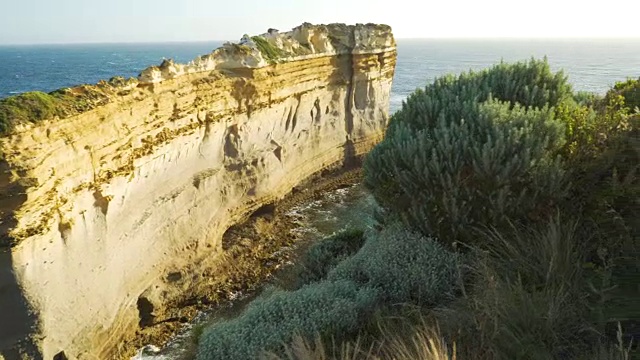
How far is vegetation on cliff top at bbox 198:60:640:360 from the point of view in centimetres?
457

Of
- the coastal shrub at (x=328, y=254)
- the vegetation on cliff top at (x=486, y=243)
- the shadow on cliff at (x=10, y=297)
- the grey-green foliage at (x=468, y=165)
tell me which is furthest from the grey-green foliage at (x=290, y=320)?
the shadow on cliff at (x=10, y=297)

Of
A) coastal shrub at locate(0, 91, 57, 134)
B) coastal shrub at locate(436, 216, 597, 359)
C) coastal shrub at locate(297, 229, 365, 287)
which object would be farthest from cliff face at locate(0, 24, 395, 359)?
coastal shrub at locate(436, 216, 597, 359)

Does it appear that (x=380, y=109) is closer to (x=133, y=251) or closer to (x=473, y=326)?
(x=133, y=251)

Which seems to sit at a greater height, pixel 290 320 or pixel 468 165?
pixel 468 165


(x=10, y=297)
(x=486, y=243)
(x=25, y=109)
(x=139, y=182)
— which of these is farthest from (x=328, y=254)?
(x=25, y=109)

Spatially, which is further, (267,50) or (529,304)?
(267,50)

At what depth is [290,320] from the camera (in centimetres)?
629

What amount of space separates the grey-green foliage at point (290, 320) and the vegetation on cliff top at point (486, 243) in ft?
0.06

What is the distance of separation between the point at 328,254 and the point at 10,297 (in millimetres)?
5596

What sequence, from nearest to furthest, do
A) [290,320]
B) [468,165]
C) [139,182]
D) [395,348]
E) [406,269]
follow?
[395,348], [290,320], [406,269], [468,165], [139,182]

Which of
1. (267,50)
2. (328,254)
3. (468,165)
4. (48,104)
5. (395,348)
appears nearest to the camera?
(395,348)

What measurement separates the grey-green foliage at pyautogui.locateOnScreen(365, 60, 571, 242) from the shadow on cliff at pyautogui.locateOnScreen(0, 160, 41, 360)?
221 inches

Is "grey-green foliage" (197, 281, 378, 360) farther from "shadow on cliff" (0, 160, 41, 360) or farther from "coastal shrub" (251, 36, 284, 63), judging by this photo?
"coastal shrub" (251, 36, 284, 63)

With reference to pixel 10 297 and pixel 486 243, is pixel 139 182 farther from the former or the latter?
pixel 486 243
